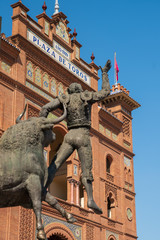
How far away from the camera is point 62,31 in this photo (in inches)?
818

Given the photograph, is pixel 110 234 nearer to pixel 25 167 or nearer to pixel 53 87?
pixel 53 87

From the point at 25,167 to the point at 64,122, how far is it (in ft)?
47.0

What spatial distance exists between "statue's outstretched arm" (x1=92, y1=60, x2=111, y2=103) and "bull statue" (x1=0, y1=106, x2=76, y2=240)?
85cm

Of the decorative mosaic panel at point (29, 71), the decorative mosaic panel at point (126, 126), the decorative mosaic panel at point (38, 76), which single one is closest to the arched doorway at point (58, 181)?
the decorative mosaic panel at point (38, 76)


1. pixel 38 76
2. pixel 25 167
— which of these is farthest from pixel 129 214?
pixel 25 167

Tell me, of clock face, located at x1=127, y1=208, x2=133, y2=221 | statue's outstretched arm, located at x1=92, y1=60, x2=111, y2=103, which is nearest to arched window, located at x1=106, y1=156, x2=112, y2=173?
clock face, located at x1=127, y1=208, x2=133, y2=221

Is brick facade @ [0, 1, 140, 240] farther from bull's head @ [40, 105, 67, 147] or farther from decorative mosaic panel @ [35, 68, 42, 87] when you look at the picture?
bull's head @ [40, 105, 67, 147]

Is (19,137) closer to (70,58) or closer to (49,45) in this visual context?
(49,45)

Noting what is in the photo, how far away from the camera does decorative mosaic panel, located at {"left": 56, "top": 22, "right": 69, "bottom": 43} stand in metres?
20.5

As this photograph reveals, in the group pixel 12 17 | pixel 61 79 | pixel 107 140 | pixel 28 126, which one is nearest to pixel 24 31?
pixel 12 17

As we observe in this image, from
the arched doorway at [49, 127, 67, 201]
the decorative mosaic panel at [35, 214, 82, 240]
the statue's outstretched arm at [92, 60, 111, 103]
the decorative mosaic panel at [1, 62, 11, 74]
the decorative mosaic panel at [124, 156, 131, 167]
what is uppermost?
the decorative mosaic panel at [1, 62, 11, 74]

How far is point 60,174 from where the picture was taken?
73.3 feet

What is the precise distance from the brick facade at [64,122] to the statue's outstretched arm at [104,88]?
9.68m

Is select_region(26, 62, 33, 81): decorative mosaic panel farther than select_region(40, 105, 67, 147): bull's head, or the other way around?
select_region(26, 62, 33, 81): decorative mosaic panel
